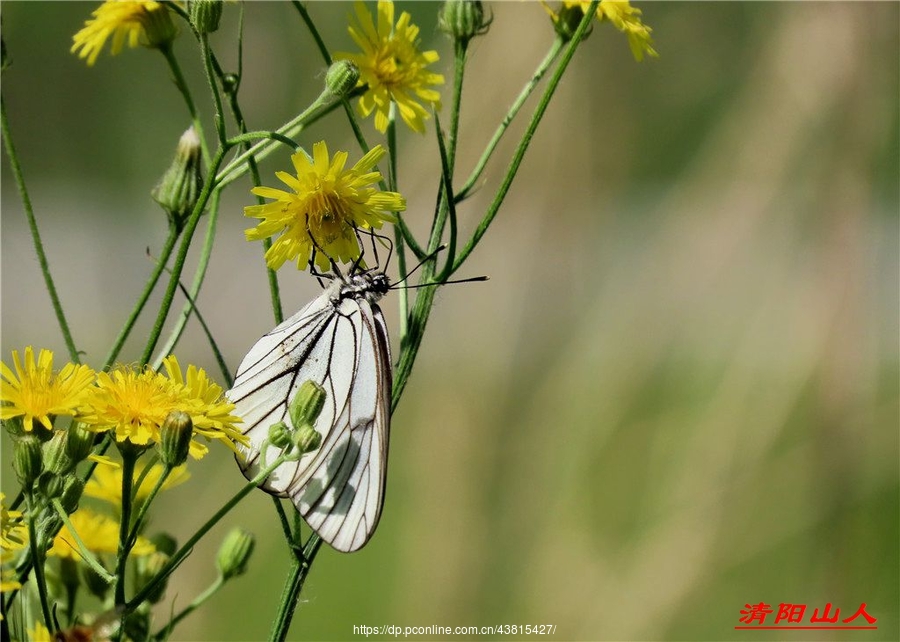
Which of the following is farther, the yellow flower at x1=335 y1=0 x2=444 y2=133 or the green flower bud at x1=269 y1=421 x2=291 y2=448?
the yellow flower at x1=335 y1=0 x2=444 y2=133

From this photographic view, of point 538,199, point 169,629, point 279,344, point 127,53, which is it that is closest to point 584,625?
point 538,199

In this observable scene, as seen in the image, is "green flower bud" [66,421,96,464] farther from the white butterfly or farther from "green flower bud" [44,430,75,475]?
the white butterfly

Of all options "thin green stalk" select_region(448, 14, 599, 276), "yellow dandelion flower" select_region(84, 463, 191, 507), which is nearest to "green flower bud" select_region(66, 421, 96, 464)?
"yellow dandelion flower" select_region(84, 463, 191, 507)

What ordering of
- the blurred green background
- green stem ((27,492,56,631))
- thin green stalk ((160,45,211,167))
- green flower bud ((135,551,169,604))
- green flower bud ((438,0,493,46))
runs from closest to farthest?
1. green stem ((27,492,56,631))
2. thin green stalk ((160,45,211,167))
3. green flower bud ((135,551,169,604))
4. green flower bud ((438,0,493,46))
5. the blurred green background

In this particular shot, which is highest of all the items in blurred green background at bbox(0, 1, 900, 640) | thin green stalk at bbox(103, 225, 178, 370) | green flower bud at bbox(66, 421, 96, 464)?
thin green stalk at bbox(103, 225, 178, 370)

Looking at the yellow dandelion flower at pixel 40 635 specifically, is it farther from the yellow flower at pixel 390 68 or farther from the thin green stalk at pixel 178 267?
the yellow flower at pixel 390 68

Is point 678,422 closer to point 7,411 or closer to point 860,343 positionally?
point 860,343
